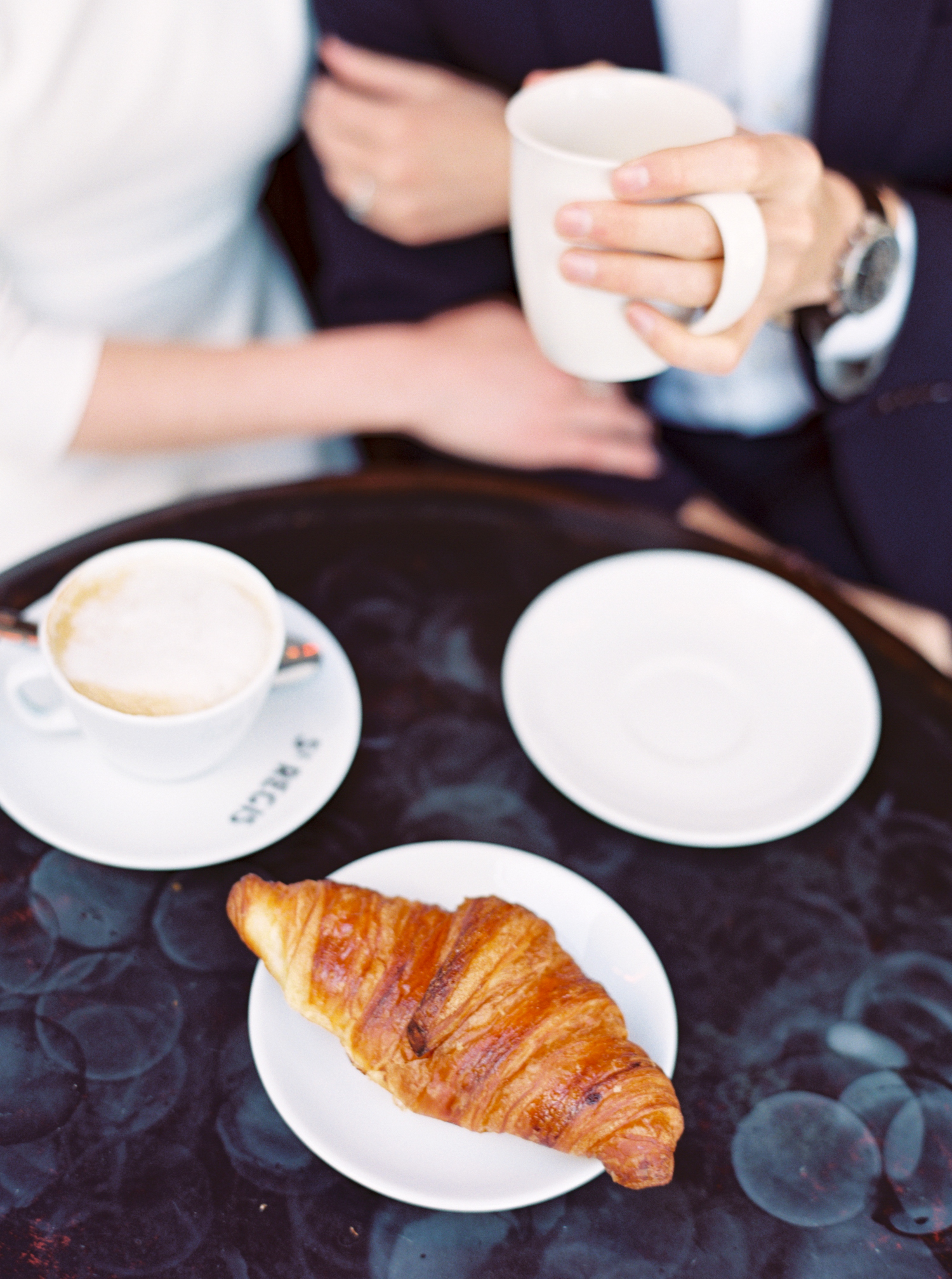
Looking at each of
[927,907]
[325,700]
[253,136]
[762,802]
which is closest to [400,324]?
[253,136]

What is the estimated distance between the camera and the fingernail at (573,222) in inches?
24.6

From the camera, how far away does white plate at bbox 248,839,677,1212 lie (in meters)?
0.52

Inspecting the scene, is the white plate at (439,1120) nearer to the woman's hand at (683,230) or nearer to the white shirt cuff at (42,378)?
the woman's hand at (683,230)

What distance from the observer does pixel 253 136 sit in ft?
3.54

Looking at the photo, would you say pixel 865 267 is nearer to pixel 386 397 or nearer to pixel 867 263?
pixel 867 263

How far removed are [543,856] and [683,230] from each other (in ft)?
1.33

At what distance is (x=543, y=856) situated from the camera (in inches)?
27.5

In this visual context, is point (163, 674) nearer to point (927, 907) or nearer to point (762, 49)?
point (927, 907)

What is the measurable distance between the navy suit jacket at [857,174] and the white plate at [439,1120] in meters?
0.72

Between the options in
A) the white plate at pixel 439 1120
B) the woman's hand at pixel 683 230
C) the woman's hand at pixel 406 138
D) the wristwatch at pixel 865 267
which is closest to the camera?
the white plate at pixel 439 1120

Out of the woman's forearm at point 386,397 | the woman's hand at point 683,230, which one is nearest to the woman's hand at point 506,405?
the woman's forearm at point 386,397

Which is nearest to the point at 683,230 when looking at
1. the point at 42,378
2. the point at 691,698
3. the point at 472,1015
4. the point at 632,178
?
the point at 632,178

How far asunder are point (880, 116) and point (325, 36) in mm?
565

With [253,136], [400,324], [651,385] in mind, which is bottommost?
[651,385]
